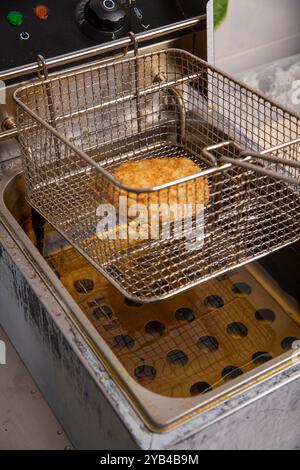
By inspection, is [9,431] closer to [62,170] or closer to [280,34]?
[62,170]

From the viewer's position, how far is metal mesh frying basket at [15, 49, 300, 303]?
126 cm

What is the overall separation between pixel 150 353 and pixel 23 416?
0.30m

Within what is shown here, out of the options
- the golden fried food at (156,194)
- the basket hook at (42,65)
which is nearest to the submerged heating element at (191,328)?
the golden fried food at (156,194)

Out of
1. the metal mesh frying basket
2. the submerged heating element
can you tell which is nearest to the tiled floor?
the submerged heating element

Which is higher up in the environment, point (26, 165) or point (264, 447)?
point (26, 165)

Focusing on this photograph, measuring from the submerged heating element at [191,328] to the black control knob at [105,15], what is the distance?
0.57 m

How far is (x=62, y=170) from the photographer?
4.99ft

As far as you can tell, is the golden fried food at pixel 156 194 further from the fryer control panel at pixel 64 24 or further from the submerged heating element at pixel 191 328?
the fryer control panel at pixel 64 24

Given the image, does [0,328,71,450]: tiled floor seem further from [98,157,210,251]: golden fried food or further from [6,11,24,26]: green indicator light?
[6,11,24,26]: green indicator light

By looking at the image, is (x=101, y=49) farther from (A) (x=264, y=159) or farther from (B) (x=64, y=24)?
(A) (x=264, y=159)

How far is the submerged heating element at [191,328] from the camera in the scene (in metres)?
1.36
